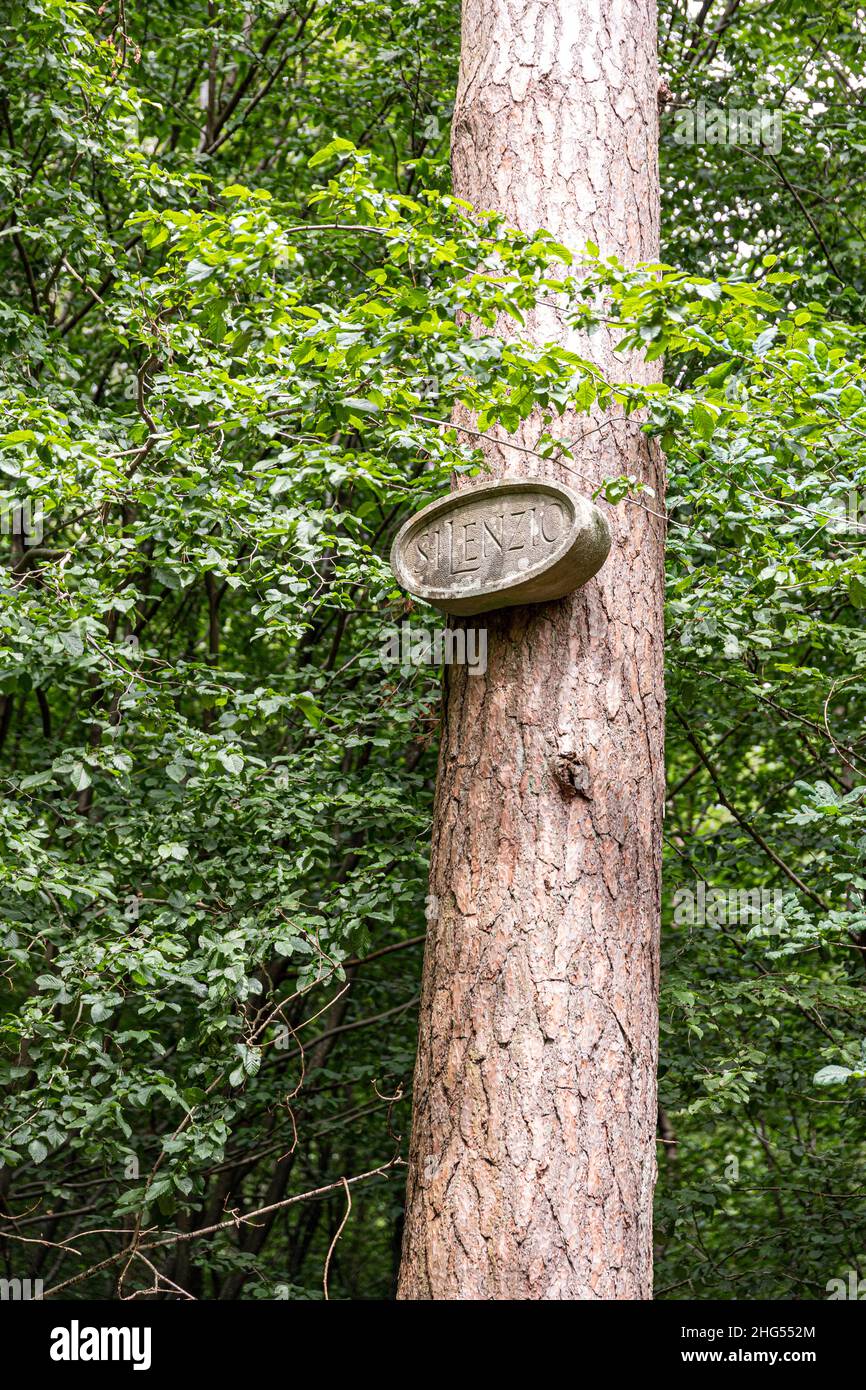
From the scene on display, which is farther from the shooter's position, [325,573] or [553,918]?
[325,573]

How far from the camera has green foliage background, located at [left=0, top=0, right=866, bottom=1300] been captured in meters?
2.93

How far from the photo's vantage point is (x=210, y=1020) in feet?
13.3

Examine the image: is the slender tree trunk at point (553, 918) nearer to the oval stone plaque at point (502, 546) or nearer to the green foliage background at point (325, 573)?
the oval stone plaque at point (502, 546)

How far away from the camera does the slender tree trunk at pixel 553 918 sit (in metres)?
2.38

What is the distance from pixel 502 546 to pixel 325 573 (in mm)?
2557

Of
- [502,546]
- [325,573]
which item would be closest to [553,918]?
[502,546]

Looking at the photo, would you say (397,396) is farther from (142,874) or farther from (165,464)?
(142,874)

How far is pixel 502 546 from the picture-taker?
8.67 feet

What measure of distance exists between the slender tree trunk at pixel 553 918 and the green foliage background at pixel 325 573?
232 mm

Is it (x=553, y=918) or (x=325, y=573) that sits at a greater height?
(x=325, y=573)

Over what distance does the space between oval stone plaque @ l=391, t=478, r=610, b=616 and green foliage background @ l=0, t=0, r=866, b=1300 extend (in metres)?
0.17

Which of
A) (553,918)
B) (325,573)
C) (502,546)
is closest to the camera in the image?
(553,918)

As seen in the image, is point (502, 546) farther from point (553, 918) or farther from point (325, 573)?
point (325, 573)
